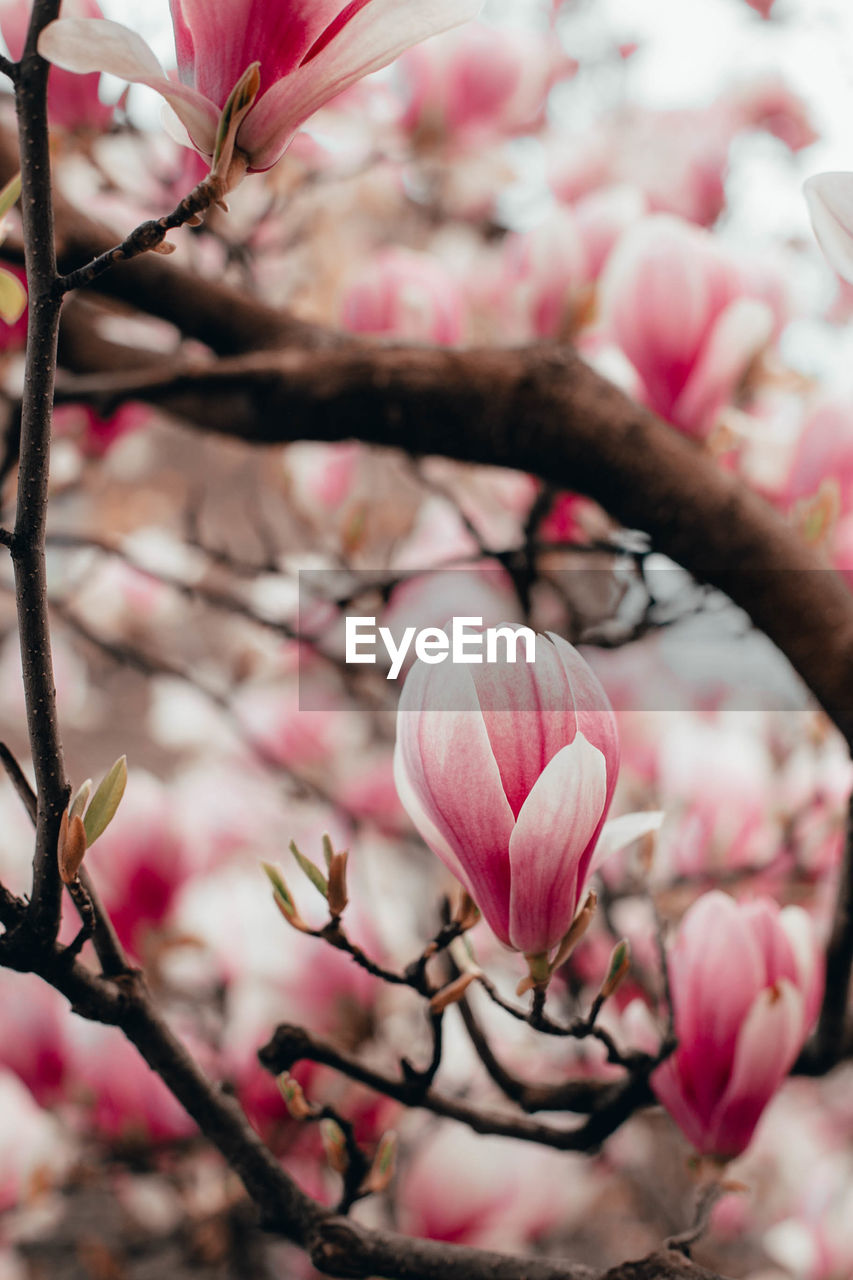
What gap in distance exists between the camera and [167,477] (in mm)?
2367

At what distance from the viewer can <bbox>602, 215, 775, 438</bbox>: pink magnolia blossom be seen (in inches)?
23.6

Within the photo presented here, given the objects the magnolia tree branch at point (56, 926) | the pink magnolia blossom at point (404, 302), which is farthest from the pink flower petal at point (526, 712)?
the pink magnolia blossom at point (404, 302)

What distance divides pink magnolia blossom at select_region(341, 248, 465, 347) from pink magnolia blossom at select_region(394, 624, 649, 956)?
1.73ft

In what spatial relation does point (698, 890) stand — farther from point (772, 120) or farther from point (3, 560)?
point (772, 120)

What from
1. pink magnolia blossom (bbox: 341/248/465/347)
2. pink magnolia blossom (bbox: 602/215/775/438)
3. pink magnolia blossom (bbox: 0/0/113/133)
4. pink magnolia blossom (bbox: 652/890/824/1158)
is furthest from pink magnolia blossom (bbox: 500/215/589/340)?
pink magnolia blossom (bbox: 652/890/824/1158)

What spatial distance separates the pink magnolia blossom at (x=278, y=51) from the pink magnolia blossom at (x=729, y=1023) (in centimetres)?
36

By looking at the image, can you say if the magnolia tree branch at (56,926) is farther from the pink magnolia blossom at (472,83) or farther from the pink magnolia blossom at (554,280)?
the pink magnolia blossom at (472,83)

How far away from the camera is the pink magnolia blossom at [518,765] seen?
0.95 ft

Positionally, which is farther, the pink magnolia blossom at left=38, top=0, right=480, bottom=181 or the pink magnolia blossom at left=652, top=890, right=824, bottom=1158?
the pink magnolia blossom at left=652, top=890, right=824, bottom=1158

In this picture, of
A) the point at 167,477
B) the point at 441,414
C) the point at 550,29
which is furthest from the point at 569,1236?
the point at 550,29

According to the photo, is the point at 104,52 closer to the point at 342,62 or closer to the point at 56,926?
the point at 342,62

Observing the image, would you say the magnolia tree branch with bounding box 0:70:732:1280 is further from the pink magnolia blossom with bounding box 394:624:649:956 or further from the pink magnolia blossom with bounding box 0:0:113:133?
the pink magnolia blossom with bounding box 0:0:113:133

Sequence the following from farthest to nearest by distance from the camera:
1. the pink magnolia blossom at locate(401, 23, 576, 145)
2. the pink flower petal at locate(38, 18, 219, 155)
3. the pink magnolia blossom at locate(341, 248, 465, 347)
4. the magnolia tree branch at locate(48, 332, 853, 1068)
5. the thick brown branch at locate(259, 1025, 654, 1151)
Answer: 1. the pink magnolia blossom at locate(401, 23, 576, 145)
2. the pink magnolia blossom at locate(341, 248, 465, 347)
3. the magnolia tree branch at locate(48, 332, 853, 1068)
4. the thick brown branch at locate(259, 1025, 654, 1151)
5. the pink flower petal at locate(38, 18, 219, 155)

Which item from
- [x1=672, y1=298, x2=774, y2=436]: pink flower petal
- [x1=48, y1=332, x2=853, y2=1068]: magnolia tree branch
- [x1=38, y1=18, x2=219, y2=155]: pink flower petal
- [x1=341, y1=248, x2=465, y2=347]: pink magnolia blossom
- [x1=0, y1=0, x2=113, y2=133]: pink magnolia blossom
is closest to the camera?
[x1=38, y1=18, x2=219, y2=155]: pink flower petal
